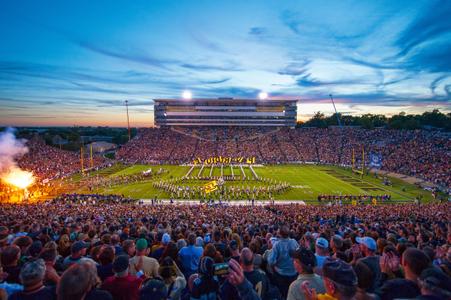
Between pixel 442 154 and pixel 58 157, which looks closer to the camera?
pixel 442 154

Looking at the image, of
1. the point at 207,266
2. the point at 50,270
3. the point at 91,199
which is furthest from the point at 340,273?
the point at 91,199

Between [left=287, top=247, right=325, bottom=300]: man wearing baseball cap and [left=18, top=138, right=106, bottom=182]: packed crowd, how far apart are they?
43.6 m

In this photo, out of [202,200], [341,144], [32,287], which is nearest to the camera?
[32,287]

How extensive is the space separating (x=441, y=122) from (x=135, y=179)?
316ft

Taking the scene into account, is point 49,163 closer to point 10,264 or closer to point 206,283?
point 10,264

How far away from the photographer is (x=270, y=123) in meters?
90.6

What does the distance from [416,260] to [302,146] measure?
70.4 metres

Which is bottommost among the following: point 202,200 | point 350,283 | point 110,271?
point 202,200

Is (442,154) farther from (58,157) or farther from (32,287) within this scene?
(58,157)

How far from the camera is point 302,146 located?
71.9 m

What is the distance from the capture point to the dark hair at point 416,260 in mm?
3586

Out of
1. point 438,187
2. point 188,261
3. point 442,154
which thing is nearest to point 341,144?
point 442,154

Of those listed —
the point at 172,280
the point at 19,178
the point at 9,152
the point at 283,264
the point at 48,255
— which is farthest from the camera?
the point at 9,152

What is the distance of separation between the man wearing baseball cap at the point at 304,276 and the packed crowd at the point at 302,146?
43.7 meters
